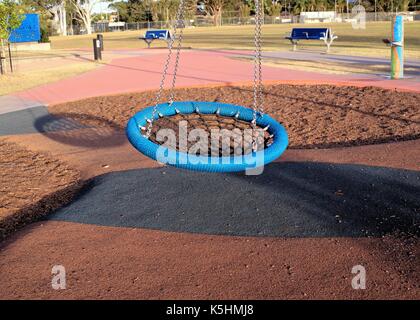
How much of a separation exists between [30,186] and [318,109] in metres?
6.15

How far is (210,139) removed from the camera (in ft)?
27.1

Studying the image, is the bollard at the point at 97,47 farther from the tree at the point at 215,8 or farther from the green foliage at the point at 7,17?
the tree at the point at 215,8

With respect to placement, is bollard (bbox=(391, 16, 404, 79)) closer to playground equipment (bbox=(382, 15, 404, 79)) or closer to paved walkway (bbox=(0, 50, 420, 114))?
playground equipment (bbox=(382, 15, 404, 79))

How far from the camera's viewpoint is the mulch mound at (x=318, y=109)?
8.61 metres

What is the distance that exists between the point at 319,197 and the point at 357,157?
172 centimetres

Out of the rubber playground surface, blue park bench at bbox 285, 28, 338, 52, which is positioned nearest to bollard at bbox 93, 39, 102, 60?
blue park bench at bbox 285, 28, 338, 52

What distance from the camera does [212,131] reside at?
8742 mm

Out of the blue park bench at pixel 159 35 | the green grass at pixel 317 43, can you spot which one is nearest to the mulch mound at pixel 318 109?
the green grass at pixel 317 43

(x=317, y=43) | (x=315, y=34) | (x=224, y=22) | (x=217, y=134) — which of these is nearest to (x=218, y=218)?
(x=217, y=134)

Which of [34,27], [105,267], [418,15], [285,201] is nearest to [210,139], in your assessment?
[285,201]

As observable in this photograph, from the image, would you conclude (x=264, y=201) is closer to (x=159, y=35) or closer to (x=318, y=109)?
(x=318, y=109)

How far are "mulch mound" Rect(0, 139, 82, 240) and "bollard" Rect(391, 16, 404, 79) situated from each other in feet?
33.1

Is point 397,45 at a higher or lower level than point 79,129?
higher

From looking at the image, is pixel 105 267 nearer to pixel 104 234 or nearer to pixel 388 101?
pixel 104 234
